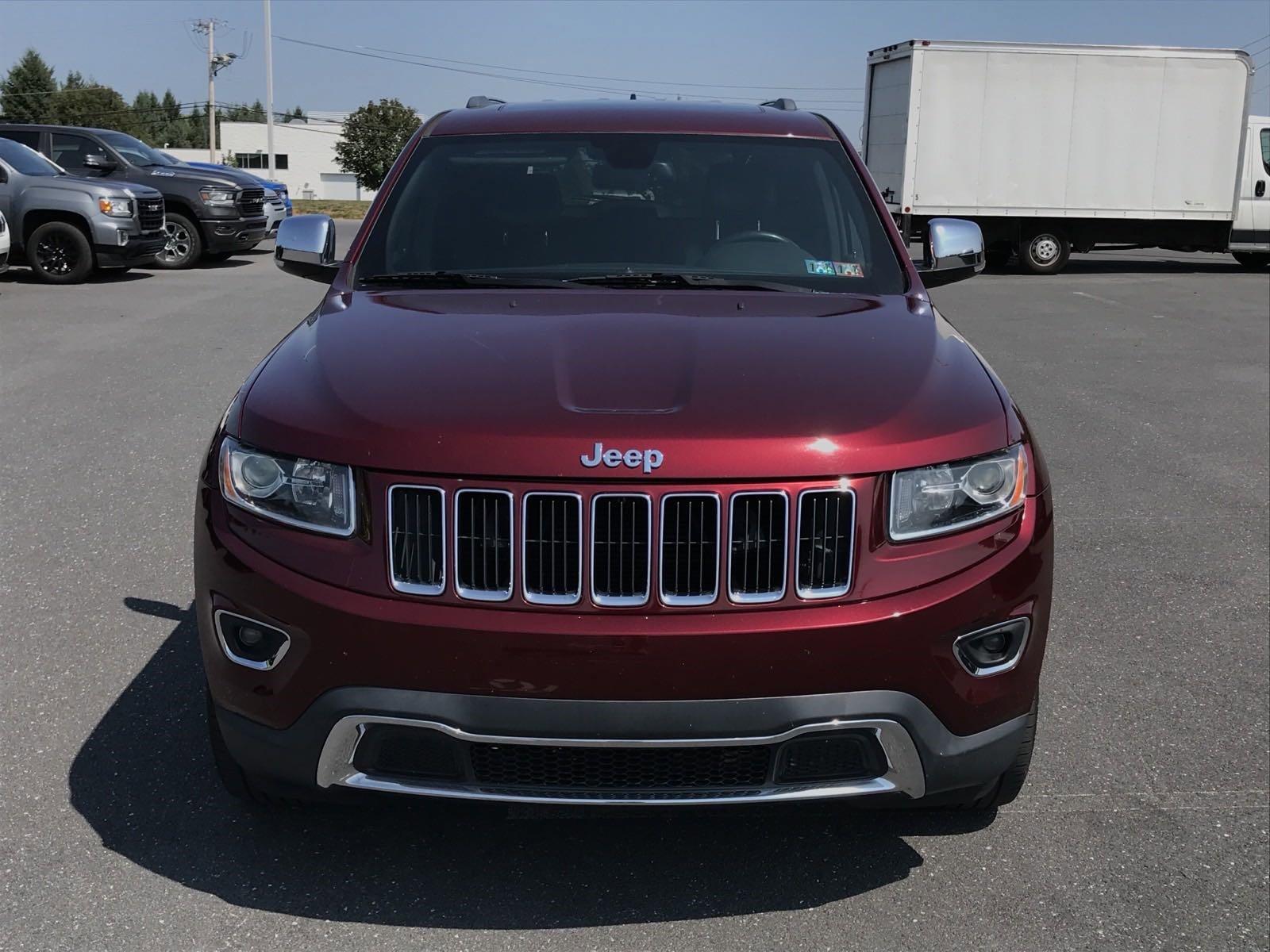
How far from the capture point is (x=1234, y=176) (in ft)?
71.4

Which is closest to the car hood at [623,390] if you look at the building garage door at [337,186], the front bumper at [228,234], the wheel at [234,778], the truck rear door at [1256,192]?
the wheel at [234,778]

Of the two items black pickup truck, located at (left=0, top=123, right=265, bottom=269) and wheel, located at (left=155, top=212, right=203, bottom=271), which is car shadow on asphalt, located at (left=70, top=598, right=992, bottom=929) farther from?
wheel, located at (left=155, top=212, right=203, bottom=271)

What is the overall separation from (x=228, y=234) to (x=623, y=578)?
1703 centimetres

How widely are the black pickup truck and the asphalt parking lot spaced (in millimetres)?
12323

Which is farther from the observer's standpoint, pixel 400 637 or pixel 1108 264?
pixel 1108 264

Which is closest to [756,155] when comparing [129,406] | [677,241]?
[677,241]

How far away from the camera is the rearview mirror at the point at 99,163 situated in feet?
59.2

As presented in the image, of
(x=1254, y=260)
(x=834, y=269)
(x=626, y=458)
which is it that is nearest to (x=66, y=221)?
(x=834, y=269)

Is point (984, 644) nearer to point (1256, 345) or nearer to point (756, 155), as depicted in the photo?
point (756, 155)

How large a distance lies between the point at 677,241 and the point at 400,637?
1928 mm

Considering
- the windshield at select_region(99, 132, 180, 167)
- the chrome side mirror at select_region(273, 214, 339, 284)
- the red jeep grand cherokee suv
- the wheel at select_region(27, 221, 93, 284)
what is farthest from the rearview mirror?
the red jeep grand cherokee suv

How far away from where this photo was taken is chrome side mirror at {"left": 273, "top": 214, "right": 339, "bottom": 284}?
445 cm

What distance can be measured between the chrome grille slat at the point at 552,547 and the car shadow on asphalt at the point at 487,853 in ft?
1.66

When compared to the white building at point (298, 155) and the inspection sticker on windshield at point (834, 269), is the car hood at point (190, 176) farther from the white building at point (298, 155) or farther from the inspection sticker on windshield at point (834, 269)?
the white building at point (298, 155)
